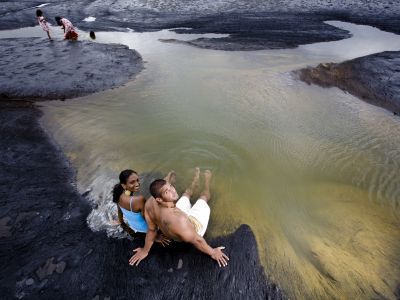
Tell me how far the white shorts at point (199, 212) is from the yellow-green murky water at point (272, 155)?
25cm

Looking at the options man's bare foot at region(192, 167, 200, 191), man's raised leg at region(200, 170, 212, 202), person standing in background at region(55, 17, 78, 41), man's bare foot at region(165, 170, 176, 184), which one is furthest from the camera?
person standing in background at region(55, 17, 78, 41)

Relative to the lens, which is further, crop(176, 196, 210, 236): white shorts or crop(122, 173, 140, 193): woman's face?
crop(176, 196, 210, 236): white shorts

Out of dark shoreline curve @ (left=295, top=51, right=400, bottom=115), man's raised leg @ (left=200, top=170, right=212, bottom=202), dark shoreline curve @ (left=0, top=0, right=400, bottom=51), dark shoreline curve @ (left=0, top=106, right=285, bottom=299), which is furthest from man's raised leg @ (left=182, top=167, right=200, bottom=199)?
dark shoreline curve @ (left=0, top=0, right=400, bottom=51)

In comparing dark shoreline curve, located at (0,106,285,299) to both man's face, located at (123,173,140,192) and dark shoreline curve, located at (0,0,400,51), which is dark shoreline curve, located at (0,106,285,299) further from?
dark shoreline curve, located at (0,0,400,51)

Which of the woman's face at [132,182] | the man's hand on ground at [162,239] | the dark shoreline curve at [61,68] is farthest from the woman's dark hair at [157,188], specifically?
the dark shoreline curve at [61,68]

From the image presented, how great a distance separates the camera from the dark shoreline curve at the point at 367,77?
24.5 feet

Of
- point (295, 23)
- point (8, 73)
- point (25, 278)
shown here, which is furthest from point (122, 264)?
point (295, 23)

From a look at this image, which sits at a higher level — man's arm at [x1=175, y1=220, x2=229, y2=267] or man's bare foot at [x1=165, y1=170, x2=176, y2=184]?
man's arm at [x1=175, y1=220, x2=229, y2=267]

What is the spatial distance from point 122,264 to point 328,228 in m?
2.79

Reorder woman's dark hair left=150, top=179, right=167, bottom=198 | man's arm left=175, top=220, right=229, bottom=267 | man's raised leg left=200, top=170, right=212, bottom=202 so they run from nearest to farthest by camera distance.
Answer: woman's dark hair left=150, top=179, right=167, bottom=198 → man's arm left=175, top=220, right=229, bottom=267 → man's raised leg left=200, top=170, right=212, bottom=202

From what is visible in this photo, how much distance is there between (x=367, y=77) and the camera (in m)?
8.28

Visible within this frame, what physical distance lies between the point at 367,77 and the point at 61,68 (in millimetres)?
9314

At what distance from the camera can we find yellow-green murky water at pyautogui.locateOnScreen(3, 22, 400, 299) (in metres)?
3.67

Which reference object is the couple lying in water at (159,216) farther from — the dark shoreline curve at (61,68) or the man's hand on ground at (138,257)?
the dark shoreline curve at (61,68)
